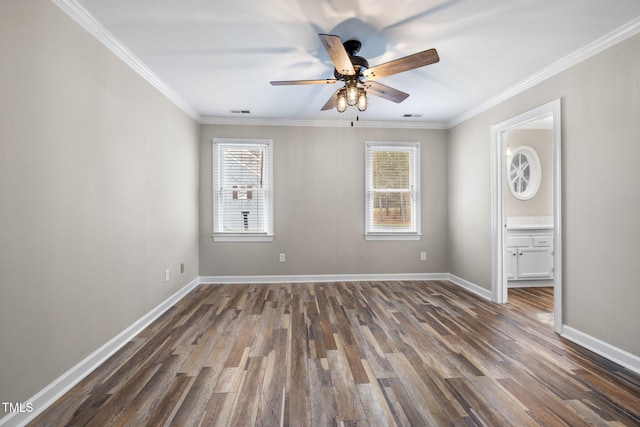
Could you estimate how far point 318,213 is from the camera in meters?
4.85

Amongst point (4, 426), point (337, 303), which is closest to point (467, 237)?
point (337, 303)

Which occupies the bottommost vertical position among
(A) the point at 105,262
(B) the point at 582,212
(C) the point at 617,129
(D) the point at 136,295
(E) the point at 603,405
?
(E) the point at 603,405

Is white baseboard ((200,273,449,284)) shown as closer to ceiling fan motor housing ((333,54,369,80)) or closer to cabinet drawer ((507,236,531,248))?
cabinet drawer ((507,236,531,248))

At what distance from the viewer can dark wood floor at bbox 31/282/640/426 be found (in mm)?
1716

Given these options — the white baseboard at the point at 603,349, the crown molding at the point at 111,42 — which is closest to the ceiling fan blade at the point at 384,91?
the crown molding at the point at 111,42

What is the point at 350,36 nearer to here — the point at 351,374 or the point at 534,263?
the point at 351,374

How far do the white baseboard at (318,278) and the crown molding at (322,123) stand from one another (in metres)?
2.48

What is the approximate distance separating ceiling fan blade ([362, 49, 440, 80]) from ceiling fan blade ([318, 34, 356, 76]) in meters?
0.18

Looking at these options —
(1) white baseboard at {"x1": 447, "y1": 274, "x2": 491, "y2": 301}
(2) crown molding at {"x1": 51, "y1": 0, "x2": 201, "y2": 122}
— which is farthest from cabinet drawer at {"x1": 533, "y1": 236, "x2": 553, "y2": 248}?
(2) crown molding at {"x1": 51, "y1": 0, "x2": 201, "y2": 122}

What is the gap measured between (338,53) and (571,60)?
233 cm

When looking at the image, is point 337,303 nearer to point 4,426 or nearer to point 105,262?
point 105,262

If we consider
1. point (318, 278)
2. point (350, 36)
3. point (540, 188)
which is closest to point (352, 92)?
point (350, 36)

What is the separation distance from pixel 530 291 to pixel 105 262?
5319mm

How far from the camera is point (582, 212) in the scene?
2.69m
